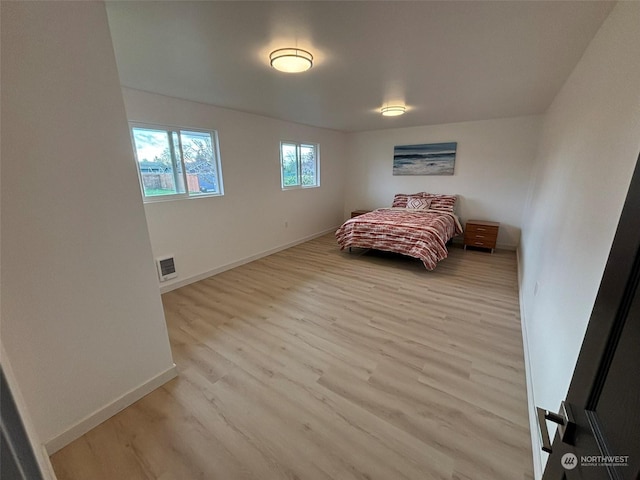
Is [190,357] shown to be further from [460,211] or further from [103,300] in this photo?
[460,211]

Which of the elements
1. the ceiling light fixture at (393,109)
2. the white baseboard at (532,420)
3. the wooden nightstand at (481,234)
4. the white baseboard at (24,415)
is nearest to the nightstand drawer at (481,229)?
the wooden nightstand at (481,234)

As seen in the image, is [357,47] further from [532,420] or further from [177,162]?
[532,420]

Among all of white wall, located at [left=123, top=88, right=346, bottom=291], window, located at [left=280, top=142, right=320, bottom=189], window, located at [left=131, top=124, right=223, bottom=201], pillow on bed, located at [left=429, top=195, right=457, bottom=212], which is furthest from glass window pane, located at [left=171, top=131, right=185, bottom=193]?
pillow on bed, located at [left=429, top=195, right=457, bottom=212]

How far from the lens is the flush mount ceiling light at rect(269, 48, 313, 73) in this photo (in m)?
1.88

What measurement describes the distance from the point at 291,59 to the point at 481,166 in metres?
4.18

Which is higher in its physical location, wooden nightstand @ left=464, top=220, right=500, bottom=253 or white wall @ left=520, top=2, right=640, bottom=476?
white wall @ left=520, top=2, right=640, bottom=476

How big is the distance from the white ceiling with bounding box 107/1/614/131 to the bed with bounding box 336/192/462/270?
1703 millimetres

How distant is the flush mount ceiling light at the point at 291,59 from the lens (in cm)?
188

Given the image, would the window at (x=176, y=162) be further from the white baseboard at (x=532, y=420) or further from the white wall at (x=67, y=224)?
the white baseboard at (x=532, y=420)

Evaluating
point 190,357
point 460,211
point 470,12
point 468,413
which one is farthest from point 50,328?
point 460,211

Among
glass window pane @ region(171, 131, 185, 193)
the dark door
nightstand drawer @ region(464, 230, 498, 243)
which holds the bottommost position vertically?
nightstand drawer @ region(464, 230, 498, 243)

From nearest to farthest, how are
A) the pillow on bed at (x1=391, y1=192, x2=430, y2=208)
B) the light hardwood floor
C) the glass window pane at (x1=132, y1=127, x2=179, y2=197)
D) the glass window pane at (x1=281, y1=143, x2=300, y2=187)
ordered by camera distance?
the light hardwood floor → the glass window pane at (x1=132, y1=127, x2=179, y2=197) → the glass window pane at (x1=281, y1=143, x2=300, y2=187) → the pillow on bed at (x1=391, y1=192, x2=430, y2=208)

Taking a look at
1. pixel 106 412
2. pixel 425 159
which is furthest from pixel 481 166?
pixel 106 412

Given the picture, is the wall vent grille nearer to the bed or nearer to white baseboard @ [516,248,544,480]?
the bed
